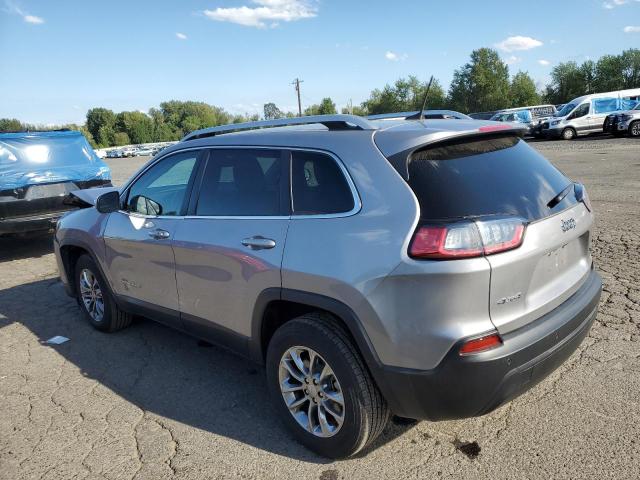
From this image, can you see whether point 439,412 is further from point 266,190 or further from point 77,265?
point 77,265

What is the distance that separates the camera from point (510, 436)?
2775mm

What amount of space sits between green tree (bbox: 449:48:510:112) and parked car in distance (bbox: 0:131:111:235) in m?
79.2

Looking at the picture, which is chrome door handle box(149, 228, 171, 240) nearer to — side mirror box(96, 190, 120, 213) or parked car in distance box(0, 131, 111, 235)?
side mirror box(96, 190, 120, 213)

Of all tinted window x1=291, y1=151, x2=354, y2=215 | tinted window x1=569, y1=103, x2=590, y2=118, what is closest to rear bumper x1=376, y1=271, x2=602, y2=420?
tinted window x1=291, y1=151, x2=354, y2=215

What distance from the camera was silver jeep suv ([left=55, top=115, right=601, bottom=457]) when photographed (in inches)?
87.0

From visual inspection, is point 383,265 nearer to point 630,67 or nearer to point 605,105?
point 605,105

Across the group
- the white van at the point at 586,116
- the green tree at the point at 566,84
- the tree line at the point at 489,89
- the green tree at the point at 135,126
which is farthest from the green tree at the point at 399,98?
the white van at the point at 586,116

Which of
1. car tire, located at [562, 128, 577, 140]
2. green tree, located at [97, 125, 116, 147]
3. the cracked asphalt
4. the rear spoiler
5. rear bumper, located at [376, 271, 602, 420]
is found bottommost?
the cracked asphalt

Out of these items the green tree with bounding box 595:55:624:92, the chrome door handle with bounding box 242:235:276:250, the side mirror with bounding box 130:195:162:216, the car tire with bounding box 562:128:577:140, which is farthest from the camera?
the green tree with bounding box 595:55:624:92

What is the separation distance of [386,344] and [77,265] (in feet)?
11.8

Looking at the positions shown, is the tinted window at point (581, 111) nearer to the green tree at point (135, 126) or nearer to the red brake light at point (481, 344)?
the red brake light at point (481, 344)

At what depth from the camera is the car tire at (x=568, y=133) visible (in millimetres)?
26562

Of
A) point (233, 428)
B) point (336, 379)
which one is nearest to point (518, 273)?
point (336, 379)

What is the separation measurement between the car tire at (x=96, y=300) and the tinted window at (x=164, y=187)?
2.84ft
